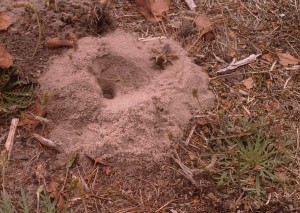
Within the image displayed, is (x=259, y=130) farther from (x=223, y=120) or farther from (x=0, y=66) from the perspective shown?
(x=0, y=66)

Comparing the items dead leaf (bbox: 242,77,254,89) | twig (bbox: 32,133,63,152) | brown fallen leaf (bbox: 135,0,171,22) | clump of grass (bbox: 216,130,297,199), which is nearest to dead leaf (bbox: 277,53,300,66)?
dead leaf (bbox: 242,77,254,89)

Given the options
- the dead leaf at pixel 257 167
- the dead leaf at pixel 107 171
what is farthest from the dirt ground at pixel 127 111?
the dead leaf at pixel 257 167

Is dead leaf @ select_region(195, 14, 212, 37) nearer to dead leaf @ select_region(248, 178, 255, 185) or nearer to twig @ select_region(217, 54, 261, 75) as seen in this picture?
twig @ select_region(217, 54, 261, 75)

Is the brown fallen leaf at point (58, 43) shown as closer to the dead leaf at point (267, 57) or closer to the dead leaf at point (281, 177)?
the dead leaf at point (267, 57)

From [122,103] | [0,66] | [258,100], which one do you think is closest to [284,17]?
[258,100]

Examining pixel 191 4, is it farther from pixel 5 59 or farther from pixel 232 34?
pixel 5 59
